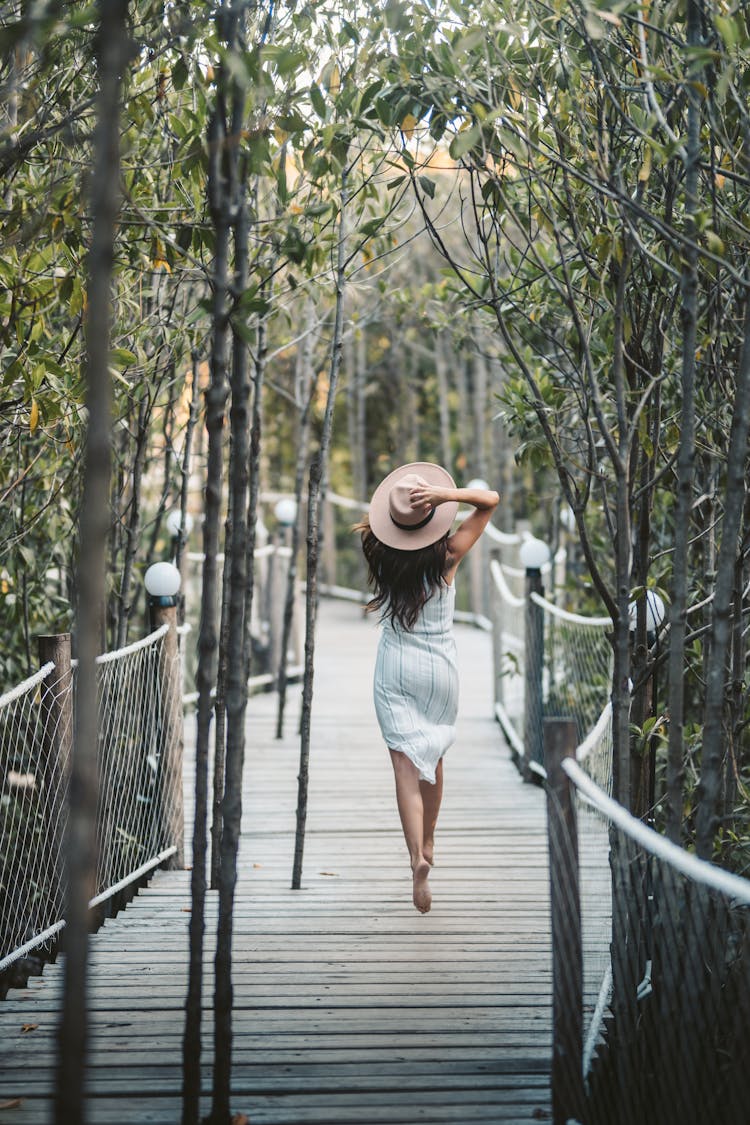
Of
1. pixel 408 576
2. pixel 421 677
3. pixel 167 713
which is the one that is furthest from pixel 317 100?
pixel 167 713

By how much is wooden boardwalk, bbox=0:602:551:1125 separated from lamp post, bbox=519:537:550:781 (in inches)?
17.3

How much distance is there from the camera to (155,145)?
472 centimetres

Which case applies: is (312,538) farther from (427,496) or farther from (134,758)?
(134,758)

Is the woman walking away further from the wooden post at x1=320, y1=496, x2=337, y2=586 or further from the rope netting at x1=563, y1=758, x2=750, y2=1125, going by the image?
the wooden post at x1=320, y1=496, x2=337, y2=586

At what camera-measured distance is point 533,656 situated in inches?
257

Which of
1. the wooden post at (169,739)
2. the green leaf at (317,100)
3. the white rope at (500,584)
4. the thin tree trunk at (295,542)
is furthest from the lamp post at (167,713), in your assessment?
the white rope at (500,584)

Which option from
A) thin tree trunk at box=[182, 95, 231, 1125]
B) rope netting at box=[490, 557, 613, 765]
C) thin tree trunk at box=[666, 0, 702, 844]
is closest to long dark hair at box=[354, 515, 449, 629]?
rope netting at box=[490, 557, 613, 765]

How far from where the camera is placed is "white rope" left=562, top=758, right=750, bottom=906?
193 cm

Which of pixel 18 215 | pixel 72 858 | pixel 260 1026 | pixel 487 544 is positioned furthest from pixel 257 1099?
pixel 487 544

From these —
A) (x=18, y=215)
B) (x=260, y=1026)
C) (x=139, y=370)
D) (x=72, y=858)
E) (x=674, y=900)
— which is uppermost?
(x=18, y=215)

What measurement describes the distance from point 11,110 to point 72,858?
292cm

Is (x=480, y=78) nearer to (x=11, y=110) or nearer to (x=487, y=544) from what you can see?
(x=11, y=110)

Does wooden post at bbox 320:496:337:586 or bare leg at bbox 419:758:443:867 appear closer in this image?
bare leg at bbox 419:758:443:867

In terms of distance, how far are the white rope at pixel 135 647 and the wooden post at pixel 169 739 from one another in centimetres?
4
